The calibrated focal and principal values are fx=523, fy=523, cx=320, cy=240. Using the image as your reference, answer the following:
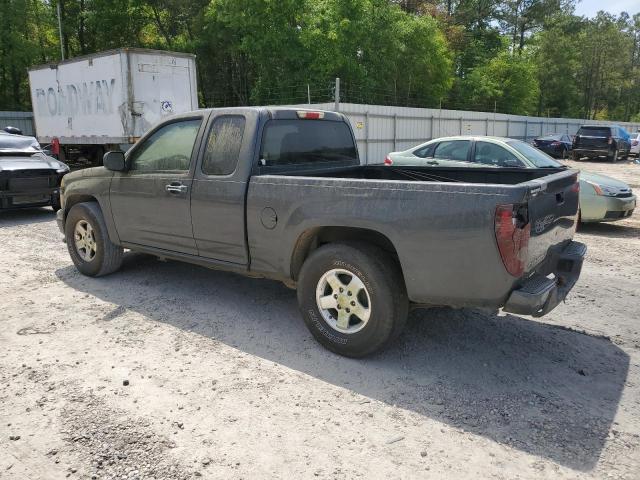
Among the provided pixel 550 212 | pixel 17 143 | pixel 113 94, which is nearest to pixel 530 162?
pixel 550 212

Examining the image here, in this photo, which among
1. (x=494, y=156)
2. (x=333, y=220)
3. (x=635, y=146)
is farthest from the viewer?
(x=635, y=146)

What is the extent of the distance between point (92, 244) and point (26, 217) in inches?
214

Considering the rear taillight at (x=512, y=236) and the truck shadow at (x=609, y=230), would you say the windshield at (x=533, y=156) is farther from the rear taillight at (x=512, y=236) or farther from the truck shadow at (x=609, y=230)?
the rear taillight at (x=512, y=236)

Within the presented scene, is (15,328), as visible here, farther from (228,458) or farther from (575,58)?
(575,58)

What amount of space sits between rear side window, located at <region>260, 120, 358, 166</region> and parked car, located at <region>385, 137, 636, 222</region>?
4117 millimetres

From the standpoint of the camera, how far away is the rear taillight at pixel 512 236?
310 cm

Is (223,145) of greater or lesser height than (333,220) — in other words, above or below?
above

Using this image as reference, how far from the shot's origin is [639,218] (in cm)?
998

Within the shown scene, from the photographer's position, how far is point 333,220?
375 cm

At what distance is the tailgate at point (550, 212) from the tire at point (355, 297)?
0.91m

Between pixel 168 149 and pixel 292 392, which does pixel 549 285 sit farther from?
pixel 168 149

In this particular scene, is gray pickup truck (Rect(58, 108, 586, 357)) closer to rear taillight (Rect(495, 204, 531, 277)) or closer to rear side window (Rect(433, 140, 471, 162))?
rear taillight (Rect(495, 204, 531, 277))

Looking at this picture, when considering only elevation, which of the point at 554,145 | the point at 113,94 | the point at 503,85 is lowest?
the point at 554,145

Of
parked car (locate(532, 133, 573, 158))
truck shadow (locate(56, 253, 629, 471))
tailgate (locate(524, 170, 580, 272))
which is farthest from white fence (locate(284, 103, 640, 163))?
tailgate (locate(524, 170, 580, 272))
